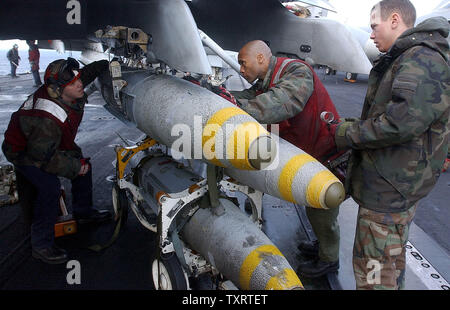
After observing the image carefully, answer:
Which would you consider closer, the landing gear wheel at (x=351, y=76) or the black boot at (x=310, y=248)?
the black boot at (x=310, y=248)

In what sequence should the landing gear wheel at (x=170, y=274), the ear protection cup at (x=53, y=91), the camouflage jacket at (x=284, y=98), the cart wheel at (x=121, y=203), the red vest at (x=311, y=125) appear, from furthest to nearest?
1. the cart wheel at (x=121, y=203)
2. the ear protection cup at (x=53, y=91)
3. the red vest at (x=311, y=125)
4. the landing gear wheel at (x=170, y=274)
5. the camouflage jacket at (x=284, y=98)

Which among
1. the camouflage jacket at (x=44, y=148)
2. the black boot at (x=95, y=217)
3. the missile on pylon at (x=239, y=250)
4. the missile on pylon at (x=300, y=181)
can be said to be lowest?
the black boot at (x=95, y=217)

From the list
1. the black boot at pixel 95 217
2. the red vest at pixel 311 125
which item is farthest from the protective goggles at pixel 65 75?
the red vest at pixel 311 125

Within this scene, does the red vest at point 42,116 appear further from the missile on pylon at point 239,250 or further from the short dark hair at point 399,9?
the short dark hair at point 399,9

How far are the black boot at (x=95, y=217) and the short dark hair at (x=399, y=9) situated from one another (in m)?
3.33

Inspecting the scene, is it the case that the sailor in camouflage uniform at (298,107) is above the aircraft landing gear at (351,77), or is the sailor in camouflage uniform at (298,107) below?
above

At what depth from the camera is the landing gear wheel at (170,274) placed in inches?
91.7

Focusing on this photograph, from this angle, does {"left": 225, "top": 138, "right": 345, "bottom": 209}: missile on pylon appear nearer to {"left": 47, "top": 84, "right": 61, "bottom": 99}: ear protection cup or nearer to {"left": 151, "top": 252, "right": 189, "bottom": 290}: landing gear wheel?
{"left": 151, "top": 252, "right": 189, "bottom": 290}: landing gear wheel

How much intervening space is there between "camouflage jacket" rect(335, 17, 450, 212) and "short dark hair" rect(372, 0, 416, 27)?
0.38 feet

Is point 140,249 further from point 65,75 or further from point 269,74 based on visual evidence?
point 269,74

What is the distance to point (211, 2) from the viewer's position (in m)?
4.05
